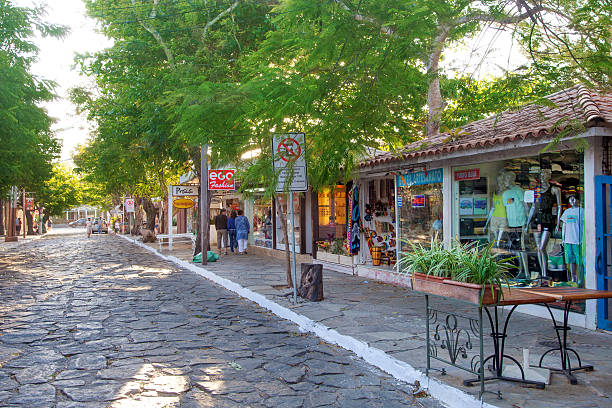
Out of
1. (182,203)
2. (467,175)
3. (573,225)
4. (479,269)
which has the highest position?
(467,175)

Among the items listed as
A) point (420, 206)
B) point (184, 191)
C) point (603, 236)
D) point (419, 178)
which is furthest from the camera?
point (184, 191)

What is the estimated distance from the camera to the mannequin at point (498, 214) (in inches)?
396

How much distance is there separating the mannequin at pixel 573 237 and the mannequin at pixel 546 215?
39 cm

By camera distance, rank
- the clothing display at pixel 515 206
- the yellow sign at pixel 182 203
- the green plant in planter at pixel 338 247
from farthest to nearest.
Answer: the yellow sign at pixel 182 203
the green plant in planter at pixel 338 247
the clothing display at pixel 515 206

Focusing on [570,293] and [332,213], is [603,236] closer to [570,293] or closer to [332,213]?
[570,293]

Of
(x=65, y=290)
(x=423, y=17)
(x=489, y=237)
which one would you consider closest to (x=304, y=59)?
(x=423, y=17)

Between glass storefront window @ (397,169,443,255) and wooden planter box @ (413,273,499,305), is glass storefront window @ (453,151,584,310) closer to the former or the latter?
glass storefront window @ (397,169,443,255)

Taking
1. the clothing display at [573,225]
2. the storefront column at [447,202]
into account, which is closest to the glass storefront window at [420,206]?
the storefront column at [447,202]

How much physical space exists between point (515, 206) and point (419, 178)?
9.78 feet

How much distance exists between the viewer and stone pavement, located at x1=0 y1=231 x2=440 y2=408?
495 centimetres

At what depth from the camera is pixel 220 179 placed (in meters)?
18.0

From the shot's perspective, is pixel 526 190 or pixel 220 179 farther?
pixel 220 179

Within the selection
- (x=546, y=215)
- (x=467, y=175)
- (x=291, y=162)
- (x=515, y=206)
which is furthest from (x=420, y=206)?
(x=291, y=162)

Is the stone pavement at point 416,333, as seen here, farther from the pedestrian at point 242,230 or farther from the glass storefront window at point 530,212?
the pedestrian at point 242,230
